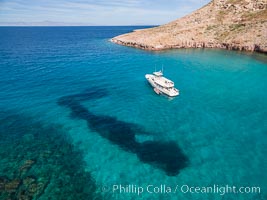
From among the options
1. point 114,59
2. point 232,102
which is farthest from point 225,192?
point 114,59

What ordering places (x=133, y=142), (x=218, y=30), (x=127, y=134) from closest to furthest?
(x=133, y=142) → (x=127, y=134) → (x=218, y=30)

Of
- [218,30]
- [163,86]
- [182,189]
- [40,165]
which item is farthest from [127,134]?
[218,30]

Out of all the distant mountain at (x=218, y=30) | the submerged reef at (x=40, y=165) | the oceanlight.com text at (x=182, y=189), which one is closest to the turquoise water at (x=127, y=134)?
the submerged reef at (x=40, y=165)

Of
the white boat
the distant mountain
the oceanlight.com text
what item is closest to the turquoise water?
the oceanlight.com text

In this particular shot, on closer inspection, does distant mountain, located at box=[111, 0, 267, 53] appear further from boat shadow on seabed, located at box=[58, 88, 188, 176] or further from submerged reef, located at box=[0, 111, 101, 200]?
submerged reef, located at box=[0, 111, 101, 200]

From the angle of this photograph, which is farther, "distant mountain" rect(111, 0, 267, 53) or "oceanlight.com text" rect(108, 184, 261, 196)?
"distant mountain" rect(111, 0, 267, 53)

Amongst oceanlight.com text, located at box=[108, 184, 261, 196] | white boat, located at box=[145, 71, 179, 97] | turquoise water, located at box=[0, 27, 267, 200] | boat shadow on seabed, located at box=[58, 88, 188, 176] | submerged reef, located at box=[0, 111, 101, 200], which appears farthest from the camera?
white boat, located at box=[145, 71, 179, 97]

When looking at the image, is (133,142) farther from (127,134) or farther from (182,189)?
(182,189)
